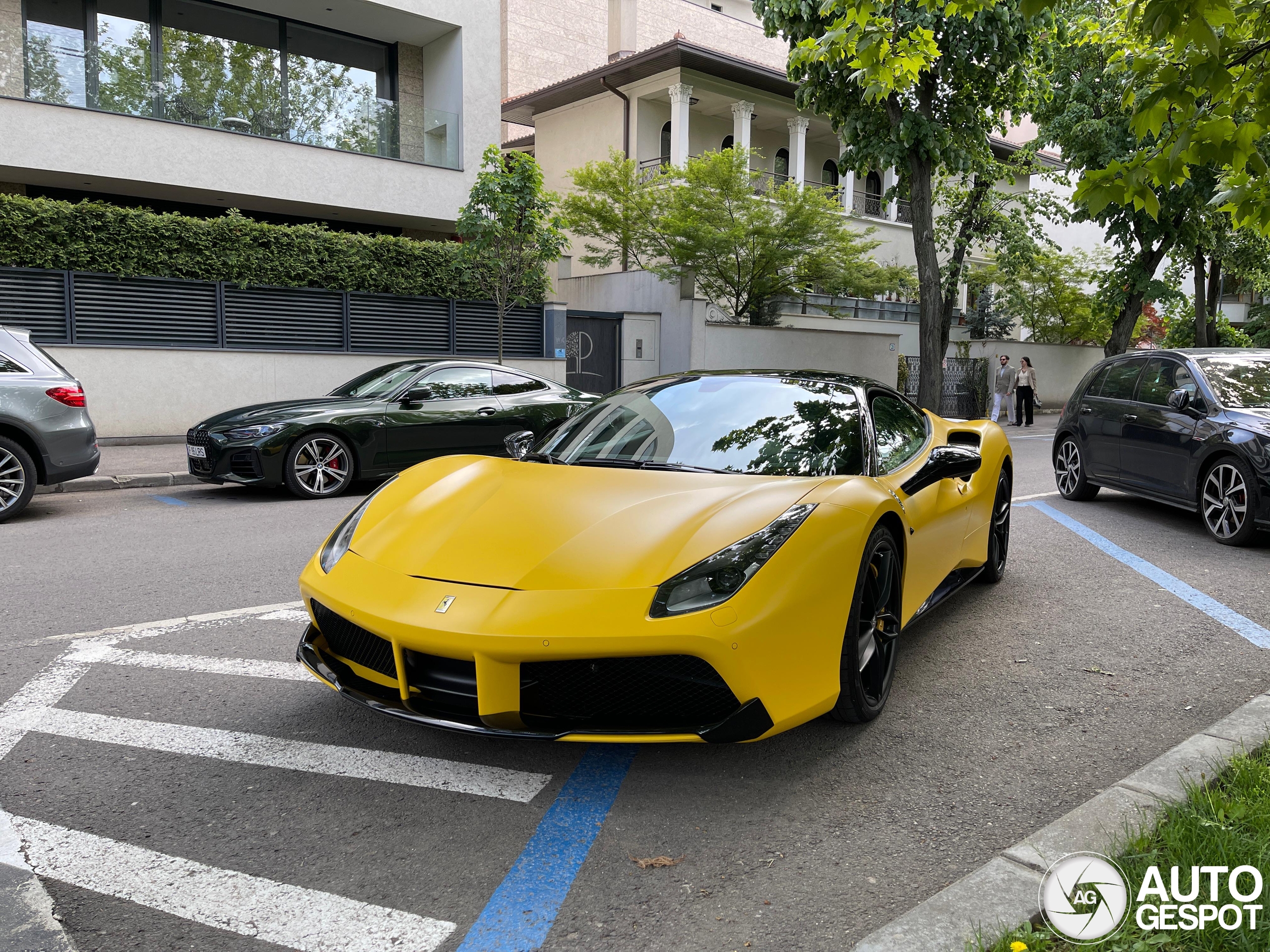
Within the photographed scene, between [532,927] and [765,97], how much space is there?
28304mm

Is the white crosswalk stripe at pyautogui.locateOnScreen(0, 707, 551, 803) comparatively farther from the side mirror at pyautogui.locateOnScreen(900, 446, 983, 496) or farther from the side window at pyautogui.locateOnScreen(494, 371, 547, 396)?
the side window at pyautogui.locateOnScreen(494, 371, 547, 396)

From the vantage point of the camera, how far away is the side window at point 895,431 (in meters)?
4.15

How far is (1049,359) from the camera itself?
2923 centimetres

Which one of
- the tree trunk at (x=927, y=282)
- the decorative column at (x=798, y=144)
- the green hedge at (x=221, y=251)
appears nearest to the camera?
the green hedge at (x=221, y=251)

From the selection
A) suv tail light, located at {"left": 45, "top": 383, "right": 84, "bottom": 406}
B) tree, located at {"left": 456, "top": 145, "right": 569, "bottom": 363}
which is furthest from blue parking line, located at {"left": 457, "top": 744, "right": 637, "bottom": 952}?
tree, located at {"left": 456, "top": 145, "right": 569, "bottom": 363}

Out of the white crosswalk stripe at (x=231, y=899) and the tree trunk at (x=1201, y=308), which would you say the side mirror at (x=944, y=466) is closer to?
the white crosswalk stripe at (x=231, y=899)

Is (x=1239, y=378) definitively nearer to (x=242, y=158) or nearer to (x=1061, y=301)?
(x=242, y=158)

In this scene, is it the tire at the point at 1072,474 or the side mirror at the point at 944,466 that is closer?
the side mirror at the point at 944,466

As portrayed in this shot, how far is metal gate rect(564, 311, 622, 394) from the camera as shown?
66.1 ft

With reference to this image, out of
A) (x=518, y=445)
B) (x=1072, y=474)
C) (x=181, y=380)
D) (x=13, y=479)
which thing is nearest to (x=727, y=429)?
(x=518, y=445)

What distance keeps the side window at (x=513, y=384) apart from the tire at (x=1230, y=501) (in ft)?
21.5

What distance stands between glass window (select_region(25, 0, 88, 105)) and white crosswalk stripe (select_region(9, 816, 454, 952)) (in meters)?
16.3

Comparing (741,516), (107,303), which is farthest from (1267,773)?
(107,303)

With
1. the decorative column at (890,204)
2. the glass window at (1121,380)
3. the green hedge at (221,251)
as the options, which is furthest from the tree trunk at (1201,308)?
the glass window at (1121,380)
